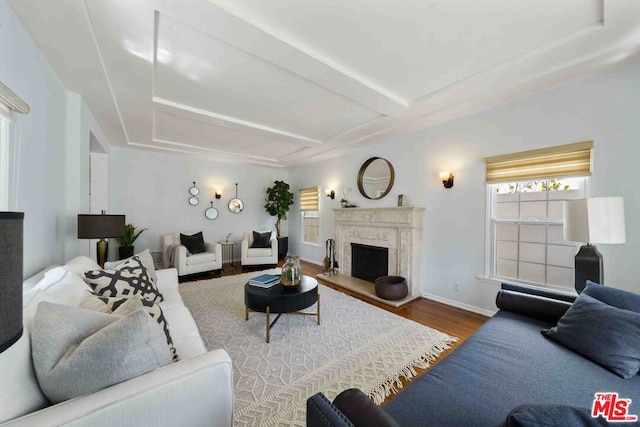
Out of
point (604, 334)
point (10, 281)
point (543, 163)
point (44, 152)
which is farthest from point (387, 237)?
point (44, 152)

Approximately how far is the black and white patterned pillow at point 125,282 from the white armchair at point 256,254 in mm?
2912

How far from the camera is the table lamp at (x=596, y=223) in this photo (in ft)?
5.52

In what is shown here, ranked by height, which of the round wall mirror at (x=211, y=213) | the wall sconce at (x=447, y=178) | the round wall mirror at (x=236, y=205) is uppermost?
the wall sconce at (x=447, y=178)

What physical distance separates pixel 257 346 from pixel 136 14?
267 centimetres

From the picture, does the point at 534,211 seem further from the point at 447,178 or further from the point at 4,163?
the point at 4,163

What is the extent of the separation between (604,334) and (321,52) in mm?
2553

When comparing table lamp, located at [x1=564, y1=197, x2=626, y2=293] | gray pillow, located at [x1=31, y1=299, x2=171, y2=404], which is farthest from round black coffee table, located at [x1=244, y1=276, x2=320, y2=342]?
table lamp, located at [x1=564, y1=197, x2=626, y2=293]

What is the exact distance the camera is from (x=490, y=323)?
1729 mm

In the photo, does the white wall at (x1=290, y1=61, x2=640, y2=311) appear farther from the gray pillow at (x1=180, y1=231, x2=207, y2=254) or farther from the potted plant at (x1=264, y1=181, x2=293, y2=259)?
the gray pillow at (x1=180, y1=231, x2=207, y2=254)

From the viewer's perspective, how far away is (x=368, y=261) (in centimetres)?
426

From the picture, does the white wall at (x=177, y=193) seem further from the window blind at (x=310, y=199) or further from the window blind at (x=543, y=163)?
the window blind at (x=543, y=163)

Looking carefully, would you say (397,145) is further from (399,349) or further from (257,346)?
(257,346)

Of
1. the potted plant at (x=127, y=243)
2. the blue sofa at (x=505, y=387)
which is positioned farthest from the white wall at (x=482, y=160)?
the potted plant at (x=127, y=243)

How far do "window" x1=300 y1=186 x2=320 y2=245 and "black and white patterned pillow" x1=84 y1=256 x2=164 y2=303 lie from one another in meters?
3.92
